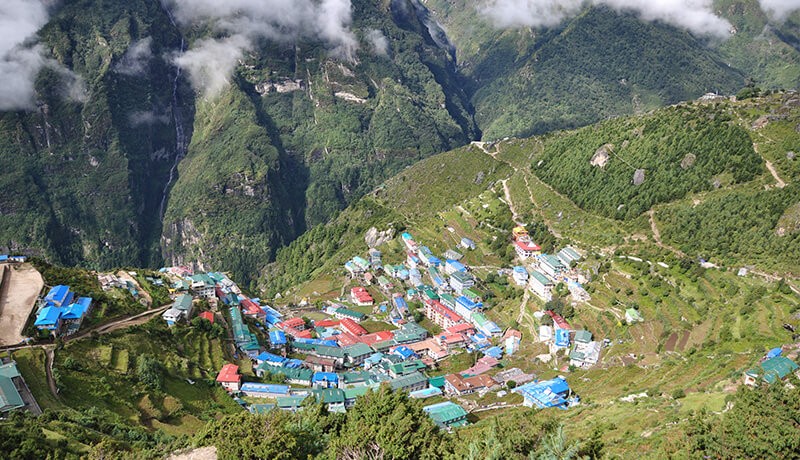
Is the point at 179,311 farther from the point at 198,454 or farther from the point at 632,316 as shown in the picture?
the point at 632,316

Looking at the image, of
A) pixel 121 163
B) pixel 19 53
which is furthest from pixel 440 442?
pixel 19 53

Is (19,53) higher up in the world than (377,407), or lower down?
higher up

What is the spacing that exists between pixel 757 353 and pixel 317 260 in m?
101

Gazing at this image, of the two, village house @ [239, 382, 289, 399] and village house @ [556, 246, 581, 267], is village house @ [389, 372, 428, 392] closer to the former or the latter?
village house @ [239, 382, 289, 399]

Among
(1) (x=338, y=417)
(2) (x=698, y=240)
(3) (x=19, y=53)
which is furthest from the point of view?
(3) (x=19, y=53)

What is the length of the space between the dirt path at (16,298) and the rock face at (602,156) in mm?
89638

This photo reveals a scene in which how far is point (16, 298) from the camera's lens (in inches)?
2186

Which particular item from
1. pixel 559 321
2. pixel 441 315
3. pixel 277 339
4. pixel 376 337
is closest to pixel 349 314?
pixel 376 337

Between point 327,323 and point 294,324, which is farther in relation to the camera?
point 327,323

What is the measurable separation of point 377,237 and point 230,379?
206 feet

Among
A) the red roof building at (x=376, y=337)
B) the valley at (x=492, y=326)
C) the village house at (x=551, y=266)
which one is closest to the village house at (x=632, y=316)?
the valley at (x=492, y=326)

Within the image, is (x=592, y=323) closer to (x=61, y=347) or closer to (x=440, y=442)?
(x=440, y=442)

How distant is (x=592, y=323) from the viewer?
2694 inches

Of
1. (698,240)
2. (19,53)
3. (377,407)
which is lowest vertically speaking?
(698,240)
